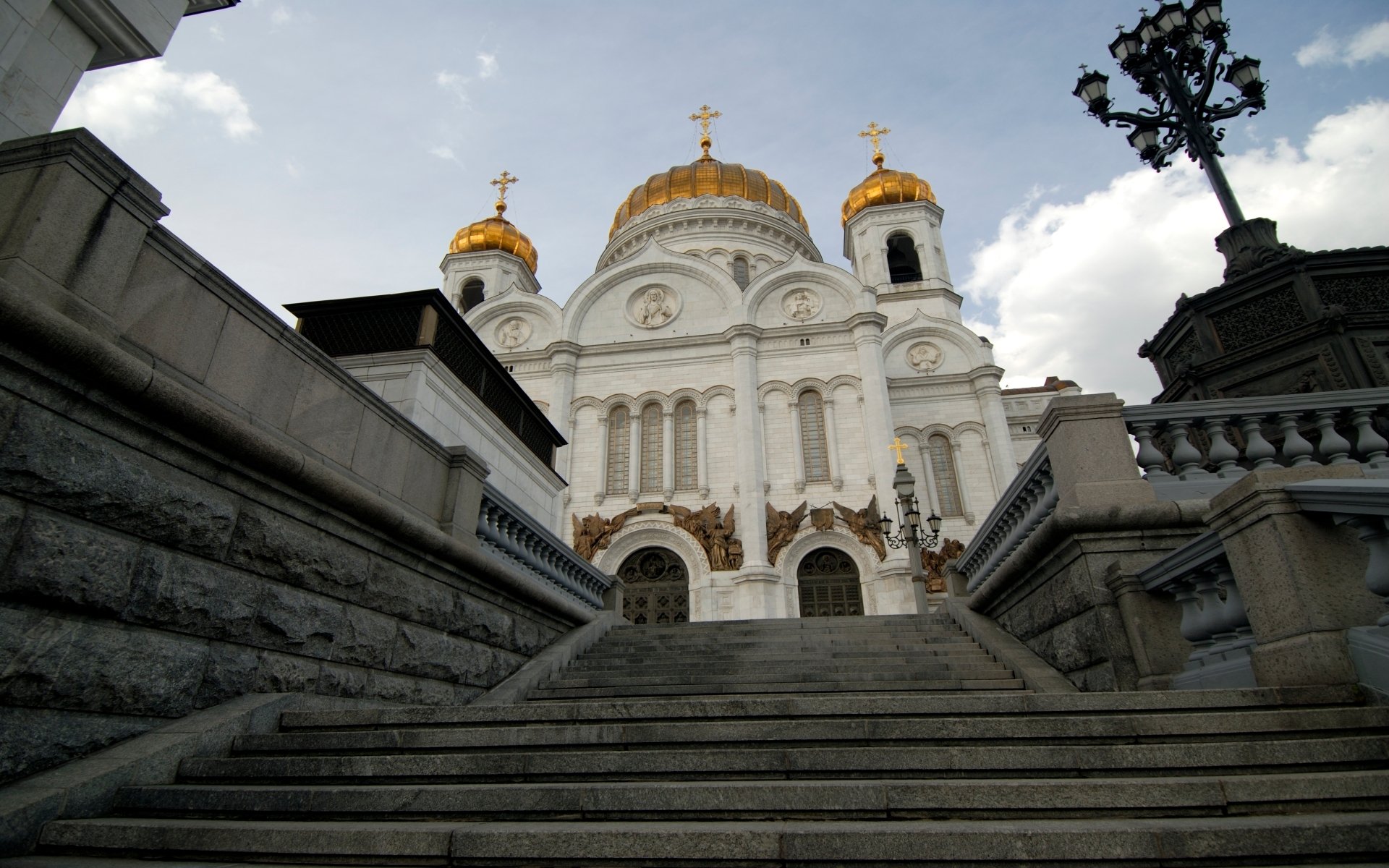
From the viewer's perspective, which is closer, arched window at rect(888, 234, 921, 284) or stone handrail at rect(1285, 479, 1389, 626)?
stone handrail at rect(1285, 479, 1389, 626)

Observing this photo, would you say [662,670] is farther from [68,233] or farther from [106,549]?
[68,233]

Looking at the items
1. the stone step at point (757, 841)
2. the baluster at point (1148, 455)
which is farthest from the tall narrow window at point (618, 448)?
the stone step at point (757, 841)

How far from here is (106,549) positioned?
11.4 ft

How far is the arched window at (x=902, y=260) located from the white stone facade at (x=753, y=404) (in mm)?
4418

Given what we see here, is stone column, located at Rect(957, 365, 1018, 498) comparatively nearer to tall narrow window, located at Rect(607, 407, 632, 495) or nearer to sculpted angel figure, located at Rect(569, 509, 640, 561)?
sculpted angel figure, located at Rect(569, 509, 640, 561)

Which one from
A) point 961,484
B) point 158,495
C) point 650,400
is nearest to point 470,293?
point 650,400

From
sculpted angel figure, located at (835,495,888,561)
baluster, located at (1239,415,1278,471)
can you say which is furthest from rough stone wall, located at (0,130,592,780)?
sculpted angel figure, located at (835,495,888,561)

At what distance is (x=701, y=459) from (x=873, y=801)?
17.9 meters

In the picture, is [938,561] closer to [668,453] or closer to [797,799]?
[668,453]

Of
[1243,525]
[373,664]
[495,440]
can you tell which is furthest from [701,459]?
[1243,525]

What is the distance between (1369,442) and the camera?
5.20 m

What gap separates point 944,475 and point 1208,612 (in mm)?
18088

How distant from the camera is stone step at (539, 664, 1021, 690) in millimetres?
6258

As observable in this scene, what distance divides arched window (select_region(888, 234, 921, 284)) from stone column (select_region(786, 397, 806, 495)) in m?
11.6
